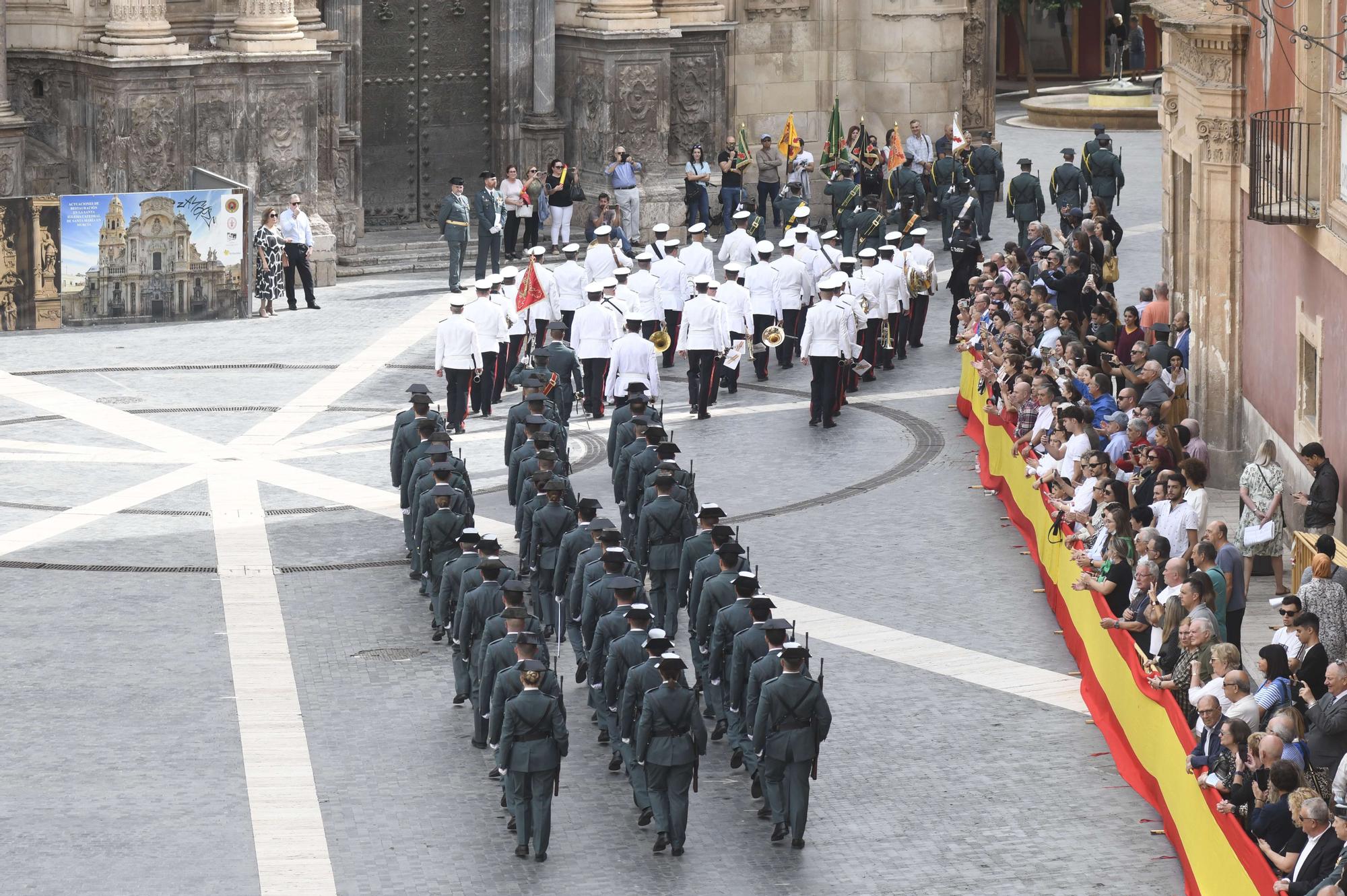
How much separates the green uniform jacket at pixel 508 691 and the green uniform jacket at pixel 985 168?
24.1 m

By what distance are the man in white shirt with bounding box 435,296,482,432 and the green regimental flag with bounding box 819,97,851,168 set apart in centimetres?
1343

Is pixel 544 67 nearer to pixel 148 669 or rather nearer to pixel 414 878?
pixel 148 669

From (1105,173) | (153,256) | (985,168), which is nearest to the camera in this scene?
(153,256)

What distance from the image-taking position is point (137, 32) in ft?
108

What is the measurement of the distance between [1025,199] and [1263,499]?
1728 centimetres

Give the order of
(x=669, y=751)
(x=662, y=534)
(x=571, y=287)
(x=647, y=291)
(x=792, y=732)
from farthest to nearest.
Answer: (x=571, y=287), (x=647, y=291), (x=662, y=534), (x=792, y=732), (x=669, y=751)

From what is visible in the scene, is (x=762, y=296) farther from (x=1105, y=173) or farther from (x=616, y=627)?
(x=616, y=627)

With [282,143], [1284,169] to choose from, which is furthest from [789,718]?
[282,143]

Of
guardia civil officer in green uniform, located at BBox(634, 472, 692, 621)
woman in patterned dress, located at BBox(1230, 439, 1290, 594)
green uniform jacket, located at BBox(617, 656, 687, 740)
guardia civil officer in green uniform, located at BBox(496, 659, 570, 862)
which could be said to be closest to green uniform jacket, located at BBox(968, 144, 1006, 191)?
woman in patterned dress, located at BBox(1230, 439, 1290, 594)

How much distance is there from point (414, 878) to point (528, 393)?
9257 millimetres

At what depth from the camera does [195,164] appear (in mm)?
33375

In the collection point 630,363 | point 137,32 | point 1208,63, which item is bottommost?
point 630,363

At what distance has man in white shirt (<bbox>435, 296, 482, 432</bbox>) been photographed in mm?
25172

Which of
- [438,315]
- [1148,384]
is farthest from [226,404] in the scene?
[1148,384]
